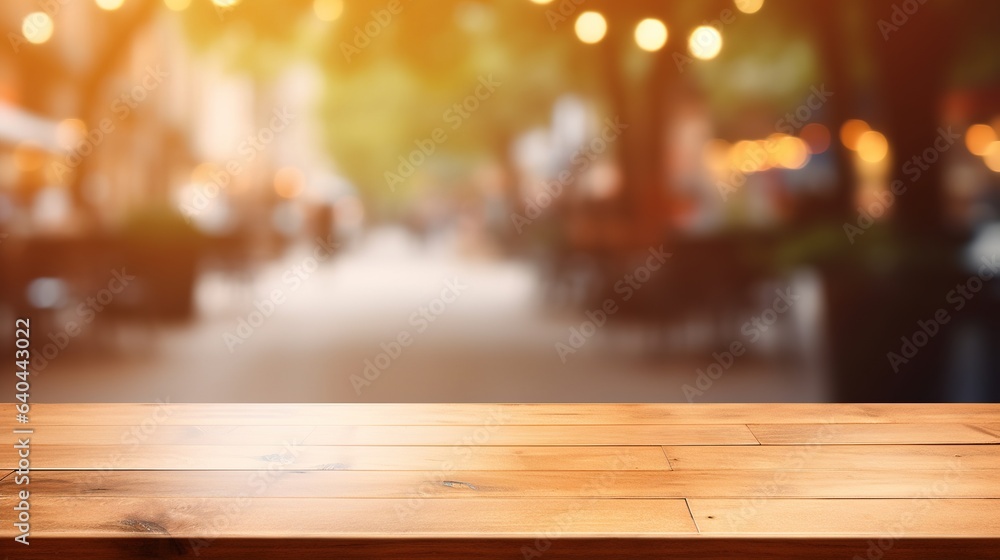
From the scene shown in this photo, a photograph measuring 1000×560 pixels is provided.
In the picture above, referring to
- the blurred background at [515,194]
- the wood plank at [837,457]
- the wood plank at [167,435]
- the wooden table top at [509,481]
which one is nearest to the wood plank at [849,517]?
the wooden table top at [509,481]

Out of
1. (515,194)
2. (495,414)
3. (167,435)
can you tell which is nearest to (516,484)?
(495,414)

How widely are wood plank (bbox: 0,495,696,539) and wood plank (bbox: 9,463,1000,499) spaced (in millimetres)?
40

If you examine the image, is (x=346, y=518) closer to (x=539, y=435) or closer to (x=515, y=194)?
(x=539, y=435)

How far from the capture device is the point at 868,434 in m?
1.83

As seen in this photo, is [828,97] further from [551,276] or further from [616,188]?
[551,276]

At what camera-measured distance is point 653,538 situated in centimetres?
121

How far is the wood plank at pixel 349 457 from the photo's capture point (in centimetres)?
157

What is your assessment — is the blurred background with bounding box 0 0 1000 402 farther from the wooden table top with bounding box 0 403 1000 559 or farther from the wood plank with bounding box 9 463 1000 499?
the wood plank with bounding box 9 463 1000 499

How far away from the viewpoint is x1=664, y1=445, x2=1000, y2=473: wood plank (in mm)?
1563

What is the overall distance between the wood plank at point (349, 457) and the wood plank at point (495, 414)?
232mm

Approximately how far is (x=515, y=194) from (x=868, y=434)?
1427mm

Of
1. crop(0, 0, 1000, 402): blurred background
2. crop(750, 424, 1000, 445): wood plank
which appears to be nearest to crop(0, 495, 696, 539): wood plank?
crop(750, 424, 1000, 445): wood plank

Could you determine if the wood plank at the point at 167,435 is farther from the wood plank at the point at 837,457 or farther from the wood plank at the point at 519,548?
the wood plank at the point at 837,457

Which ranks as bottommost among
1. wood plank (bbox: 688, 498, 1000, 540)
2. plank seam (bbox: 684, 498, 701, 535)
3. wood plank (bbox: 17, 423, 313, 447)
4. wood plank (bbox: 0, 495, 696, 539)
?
wood plank (bbox: 688, 498, 1000, 540)
